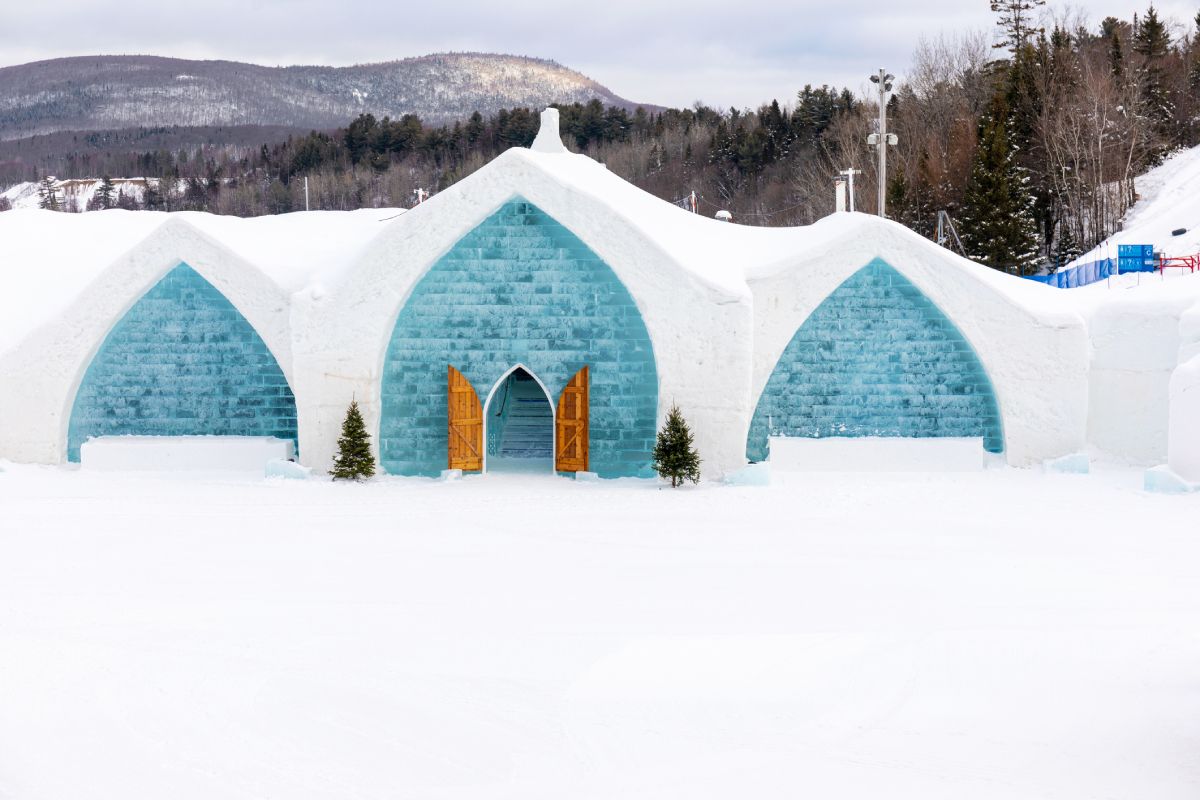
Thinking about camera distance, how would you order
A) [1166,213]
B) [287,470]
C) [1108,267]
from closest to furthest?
1. [287,470]
2. [1108,267]
3. [1166,213]

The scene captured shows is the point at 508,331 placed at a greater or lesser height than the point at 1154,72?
lesser

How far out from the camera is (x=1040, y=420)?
16.7 meters

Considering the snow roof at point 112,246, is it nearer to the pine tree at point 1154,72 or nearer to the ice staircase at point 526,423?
the ice staircase at point 526,423

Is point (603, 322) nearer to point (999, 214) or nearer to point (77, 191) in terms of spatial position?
point (999, 214)

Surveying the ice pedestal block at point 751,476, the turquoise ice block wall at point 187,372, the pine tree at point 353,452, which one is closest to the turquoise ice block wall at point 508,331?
the pine tree at point 353,452

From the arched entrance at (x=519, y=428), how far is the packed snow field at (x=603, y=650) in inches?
133

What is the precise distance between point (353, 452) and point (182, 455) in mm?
2877

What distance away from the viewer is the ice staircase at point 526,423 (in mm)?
19969

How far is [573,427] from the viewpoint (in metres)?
16.6

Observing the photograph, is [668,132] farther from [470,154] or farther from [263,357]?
[263,357]

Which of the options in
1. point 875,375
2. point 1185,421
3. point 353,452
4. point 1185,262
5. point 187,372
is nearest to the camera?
point 1185,421

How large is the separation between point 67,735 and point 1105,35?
191 feet

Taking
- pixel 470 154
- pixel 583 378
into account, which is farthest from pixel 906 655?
pixel 470 154

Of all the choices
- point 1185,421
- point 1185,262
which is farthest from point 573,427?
point 1185,262
